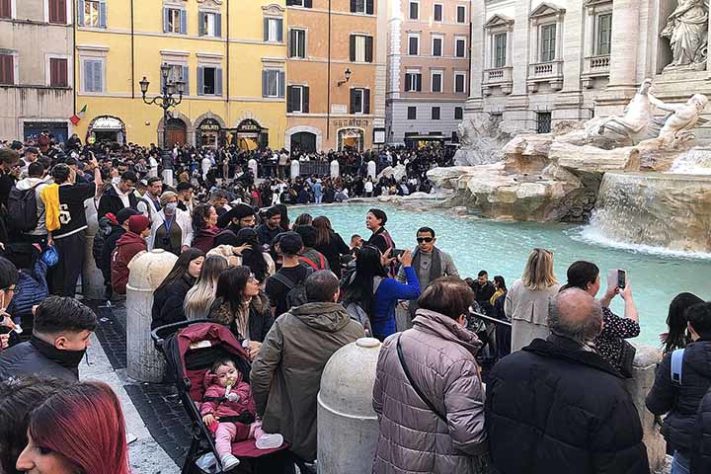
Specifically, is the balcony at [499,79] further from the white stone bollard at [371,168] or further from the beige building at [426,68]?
the beige building at [426,68]

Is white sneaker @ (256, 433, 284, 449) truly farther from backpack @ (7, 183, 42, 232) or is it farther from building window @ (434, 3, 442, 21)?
building window @ (434, 3, 442, 21)

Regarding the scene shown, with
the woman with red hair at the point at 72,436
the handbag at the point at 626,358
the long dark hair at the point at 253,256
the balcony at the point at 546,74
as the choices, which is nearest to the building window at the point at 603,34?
the balcony at the point at 546,74

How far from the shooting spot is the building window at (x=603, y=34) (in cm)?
3003

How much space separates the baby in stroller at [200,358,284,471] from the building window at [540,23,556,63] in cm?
3066

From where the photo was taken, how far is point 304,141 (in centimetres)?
4325

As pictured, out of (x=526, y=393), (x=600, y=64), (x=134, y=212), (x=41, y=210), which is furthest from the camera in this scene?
(x=600, y=64)

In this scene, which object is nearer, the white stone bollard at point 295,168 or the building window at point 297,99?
the white stone bollard at point 295,168

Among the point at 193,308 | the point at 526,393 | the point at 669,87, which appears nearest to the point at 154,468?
the point at 193,308

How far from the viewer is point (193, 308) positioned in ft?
17.6

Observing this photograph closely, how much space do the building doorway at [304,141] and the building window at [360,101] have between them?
9.28 ft

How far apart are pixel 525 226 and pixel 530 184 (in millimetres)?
1268

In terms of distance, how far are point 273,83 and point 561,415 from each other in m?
39.8

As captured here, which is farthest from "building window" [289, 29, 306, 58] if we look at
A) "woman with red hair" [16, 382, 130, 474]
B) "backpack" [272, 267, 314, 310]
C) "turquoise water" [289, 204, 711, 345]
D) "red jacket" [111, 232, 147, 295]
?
"woman with red hair" [16, 382, 130, 474]

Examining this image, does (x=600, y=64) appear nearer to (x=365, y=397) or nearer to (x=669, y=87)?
(x=669, y=87)
